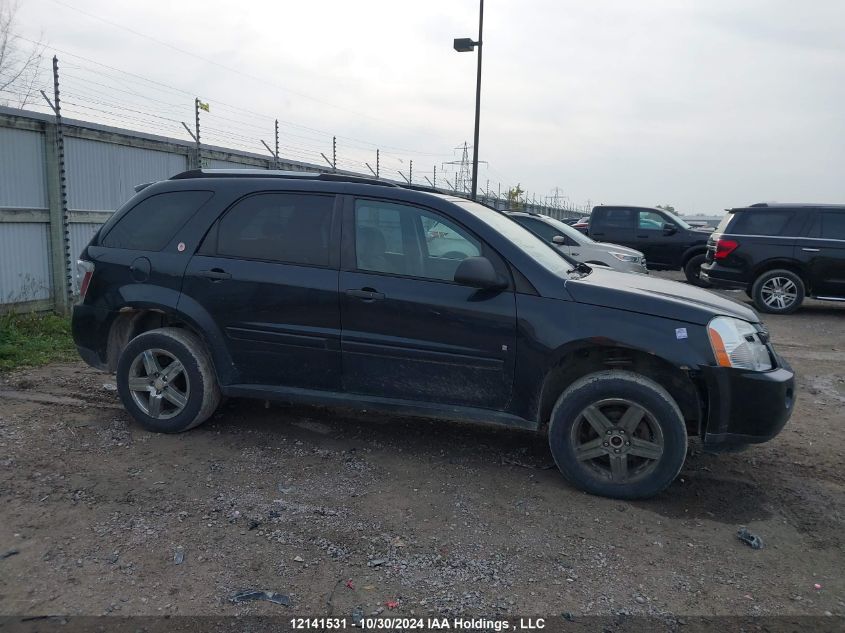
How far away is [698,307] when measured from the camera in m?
3.92

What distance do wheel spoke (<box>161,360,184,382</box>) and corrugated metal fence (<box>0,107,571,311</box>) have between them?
14.6 ft

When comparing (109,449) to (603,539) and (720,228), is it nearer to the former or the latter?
(603,539)

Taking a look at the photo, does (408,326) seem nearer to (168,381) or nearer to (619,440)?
(619,440)

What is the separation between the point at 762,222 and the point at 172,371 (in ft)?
34.7

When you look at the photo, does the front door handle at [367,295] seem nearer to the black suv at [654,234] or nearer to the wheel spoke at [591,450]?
the wheel spoke at [591,450]

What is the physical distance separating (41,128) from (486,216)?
6.58m

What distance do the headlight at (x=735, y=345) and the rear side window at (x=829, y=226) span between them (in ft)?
28.9

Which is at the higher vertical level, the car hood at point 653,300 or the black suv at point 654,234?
the black suv at point 654,234

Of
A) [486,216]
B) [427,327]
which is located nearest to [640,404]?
[427,327]

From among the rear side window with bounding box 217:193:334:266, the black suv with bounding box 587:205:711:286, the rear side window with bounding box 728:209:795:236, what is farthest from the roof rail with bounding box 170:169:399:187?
the black suv with bounding box 587:205:711:286

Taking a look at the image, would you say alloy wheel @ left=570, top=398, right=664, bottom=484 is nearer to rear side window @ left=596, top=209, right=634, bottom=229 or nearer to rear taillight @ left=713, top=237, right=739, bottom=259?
rear taillight @ left=713, top=237, right=739, bottom=259

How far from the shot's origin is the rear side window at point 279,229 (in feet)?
14.9

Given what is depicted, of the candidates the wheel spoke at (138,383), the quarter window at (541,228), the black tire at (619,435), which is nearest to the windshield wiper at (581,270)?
the black tire at (619,435)

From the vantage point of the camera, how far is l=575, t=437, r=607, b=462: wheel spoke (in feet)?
13.0
